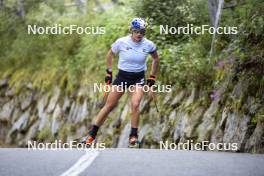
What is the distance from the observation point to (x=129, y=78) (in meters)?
10.9

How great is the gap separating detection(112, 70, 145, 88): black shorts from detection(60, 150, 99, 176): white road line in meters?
1.91

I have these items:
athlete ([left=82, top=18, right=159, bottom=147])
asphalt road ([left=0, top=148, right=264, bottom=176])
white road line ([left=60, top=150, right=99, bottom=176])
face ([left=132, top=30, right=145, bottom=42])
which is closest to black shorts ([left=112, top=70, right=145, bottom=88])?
athlete ([left=82, top=18, right=159, bottom=147])

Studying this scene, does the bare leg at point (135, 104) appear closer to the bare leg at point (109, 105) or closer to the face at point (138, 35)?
the bare leg at point (109, 105)

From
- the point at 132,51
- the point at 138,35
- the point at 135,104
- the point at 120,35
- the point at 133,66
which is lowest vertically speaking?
the point at 135,104

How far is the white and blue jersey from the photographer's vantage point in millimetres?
10734

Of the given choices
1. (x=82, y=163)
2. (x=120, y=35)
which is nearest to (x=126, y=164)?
(x=82, y=163)

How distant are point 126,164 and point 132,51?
3.33 metres

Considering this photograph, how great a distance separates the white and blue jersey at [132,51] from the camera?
10734 millimetres

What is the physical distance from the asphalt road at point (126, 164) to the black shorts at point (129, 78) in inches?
69.2

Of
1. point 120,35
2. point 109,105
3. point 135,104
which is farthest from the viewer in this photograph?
point 120,35

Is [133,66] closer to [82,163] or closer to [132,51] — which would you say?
[132,51]

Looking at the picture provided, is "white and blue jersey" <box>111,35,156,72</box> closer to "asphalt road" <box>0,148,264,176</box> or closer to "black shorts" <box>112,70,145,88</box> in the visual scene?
"black shorts" <box>112,70,145,88</box>

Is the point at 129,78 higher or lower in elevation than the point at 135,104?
higher

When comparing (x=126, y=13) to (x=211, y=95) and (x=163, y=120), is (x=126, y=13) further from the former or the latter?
(x=211, y=95)
